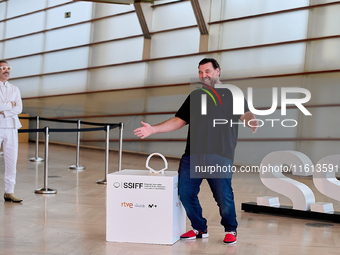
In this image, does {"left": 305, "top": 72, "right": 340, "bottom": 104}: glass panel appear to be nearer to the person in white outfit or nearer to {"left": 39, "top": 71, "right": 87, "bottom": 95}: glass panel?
the person in white outfit

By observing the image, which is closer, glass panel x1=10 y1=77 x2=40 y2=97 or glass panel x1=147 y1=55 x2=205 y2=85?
glass panel x1=147 y1=55 x2=205 y2=85

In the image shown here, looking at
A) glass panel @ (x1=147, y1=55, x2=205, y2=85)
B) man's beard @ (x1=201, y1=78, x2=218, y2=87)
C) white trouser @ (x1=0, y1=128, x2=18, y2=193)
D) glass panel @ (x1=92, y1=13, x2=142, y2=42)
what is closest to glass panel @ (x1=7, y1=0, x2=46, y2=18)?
glass panel @ (x1=92, y1=13, x2=142, y2=42)

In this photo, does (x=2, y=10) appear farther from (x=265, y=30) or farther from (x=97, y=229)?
(x=97, y=229)

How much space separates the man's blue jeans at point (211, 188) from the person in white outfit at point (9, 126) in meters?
2.40

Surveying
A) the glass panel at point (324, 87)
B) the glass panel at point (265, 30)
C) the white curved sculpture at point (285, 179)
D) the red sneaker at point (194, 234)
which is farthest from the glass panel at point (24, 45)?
the red sneaker at point (194, 234)

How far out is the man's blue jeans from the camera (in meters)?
3.69

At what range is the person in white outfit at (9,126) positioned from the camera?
17.4 ft

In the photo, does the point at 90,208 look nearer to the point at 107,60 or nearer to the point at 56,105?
the point at 107,60

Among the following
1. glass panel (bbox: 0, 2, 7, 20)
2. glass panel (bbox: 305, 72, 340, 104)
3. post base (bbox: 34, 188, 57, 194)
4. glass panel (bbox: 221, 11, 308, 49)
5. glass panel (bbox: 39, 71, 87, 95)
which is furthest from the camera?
glass panel (bbox: 0, 2, 7, 20)

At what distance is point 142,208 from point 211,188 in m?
0.56

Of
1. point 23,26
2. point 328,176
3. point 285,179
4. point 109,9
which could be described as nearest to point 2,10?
point 23,26

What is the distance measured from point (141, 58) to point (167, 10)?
4.59ft

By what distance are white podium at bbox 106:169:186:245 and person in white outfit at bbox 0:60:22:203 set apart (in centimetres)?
203

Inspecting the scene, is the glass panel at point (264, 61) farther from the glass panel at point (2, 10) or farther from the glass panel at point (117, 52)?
the glass panel at point (2, 10)
